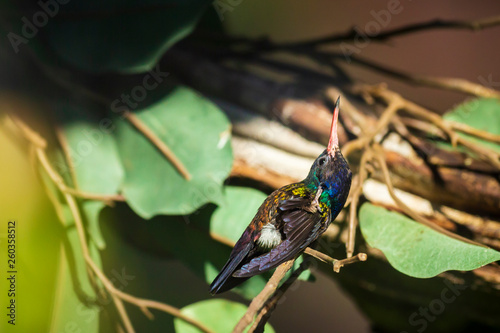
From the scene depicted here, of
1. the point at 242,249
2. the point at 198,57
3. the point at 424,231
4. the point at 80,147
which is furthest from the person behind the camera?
the point at 198,57

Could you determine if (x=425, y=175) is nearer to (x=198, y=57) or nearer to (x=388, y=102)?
(x=388, y=102)

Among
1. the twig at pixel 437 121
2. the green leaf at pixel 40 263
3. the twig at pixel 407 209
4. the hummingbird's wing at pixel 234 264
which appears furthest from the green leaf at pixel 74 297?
the twig at pixel 437 121

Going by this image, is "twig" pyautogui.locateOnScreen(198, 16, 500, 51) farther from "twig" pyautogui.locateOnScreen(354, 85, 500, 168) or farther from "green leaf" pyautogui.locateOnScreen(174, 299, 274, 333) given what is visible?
"green leaf" pyautogui.locateOnScreen(174, 299, 274, 333)

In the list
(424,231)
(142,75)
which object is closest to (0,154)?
(142,75)

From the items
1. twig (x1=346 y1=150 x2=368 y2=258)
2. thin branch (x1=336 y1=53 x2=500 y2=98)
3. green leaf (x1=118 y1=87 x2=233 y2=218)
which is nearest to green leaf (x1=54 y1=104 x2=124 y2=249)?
green leaf (x1=118 y1=87 x2=233 y2=218)

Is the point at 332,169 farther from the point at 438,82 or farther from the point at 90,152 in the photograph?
the point at 438,82

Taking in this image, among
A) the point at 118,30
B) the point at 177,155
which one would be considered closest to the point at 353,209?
the point at 177,155
